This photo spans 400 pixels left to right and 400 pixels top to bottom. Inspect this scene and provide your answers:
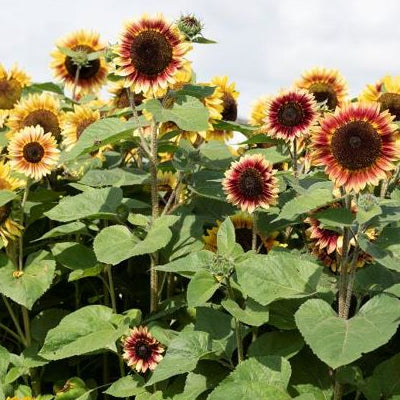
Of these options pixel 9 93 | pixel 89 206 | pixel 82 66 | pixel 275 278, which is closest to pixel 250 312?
pixel 275 278

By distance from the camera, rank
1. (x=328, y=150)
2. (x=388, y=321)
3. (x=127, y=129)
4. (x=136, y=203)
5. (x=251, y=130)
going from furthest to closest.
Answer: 1. (x=251, y=130)
2. (x=136, y=203)
3. (x=127, y=129)
4. (x=328, y=150)
5. (x=388, y=321)

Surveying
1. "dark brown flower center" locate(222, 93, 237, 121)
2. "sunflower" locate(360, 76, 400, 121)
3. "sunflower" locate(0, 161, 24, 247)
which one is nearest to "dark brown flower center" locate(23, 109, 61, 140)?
"sunflower" locate(0, 161, 24, 247)

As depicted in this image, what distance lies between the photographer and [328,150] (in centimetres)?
185

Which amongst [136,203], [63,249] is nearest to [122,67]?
[136,203]

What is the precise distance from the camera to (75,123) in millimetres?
2900

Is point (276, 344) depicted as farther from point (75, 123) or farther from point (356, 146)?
point (75, 123)

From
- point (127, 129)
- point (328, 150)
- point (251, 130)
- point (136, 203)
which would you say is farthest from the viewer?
point (251, 130)

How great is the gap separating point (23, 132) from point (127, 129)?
57 centimetres

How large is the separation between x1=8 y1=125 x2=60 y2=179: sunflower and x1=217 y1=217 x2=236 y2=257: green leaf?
74 centimetres

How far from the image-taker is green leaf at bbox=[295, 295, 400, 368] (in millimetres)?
1598

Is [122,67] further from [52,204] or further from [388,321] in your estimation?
[388,321]

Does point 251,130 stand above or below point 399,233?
above

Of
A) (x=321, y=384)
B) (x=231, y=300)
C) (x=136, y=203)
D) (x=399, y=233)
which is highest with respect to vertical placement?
(x=136, y=203)

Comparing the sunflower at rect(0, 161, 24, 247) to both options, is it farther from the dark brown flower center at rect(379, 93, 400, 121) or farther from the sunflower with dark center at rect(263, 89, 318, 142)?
the dark brown flower center at rect(379, 93, 400, 121)
